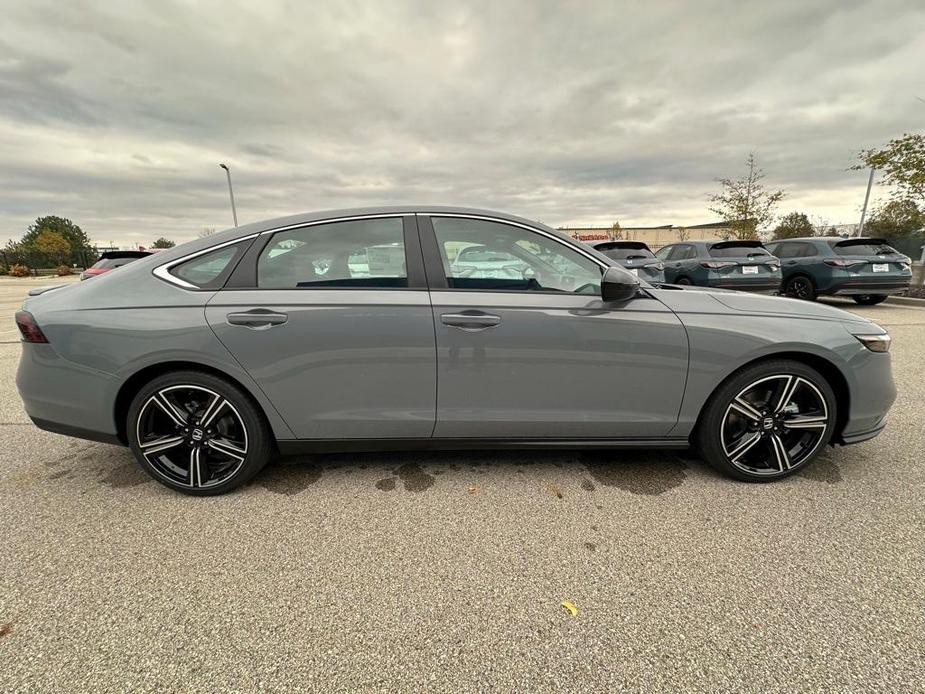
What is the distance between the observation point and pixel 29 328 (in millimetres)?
2342

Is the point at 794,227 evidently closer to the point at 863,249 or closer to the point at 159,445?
the point at 863,249

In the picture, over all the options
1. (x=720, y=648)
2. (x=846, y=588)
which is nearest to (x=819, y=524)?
(x=846, y=588)

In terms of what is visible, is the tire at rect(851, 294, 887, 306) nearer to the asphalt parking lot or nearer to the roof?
the asphalt parking lot

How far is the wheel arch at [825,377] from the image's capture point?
2436 millimetres

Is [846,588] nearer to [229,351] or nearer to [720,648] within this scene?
[720,648]

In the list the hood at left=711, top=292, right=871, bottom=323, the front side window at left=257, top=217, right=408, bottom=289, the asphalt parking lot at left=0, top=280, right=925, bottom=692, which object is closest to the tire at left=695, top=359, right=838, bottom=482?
the asphalt parking lot at left=0, top=280, right=925, bottom=692

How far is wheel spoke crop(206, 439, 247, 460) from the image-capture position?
7.94ft

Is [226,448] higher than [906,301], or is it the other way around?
[226,448]

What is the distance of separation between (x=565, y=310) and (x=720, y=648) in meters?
1.53

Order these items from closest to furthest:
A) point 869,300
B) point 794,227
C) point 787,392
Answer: point 787,392, point 869,300, point 794,227

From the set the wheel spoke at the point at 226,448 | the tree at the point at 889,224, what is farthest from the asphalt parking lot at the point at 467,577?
the tree at the point at 889,224

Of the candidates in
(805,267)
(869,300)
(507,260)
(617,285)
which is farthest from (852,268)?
(507,260)

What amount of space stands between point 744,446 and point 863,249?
939 centimetres

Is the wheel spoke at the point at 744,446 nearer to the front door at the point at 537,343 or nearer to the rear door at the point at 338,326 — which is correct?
the front door at the point at 537,343
